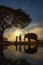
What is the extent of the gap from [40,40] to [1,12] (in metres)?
7.81

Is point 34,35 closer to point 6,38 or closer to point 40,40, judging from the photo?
point 40,40

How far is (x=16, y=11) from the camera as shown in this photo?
32.3 m

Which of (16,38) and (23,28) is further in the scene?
(23,28)

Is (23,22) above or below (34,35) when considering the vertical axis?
above

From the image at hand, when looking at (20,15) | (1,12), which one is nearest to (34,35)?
(20,15)

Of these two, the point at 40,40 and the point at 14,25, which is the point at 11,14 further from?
the point at 40,40

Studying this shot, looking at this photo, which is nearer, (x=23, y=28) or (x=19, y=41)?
(x=19, y=41)

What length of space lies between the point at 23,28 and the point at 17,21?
1.93 metres

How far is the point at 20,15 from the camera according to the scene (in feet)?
106

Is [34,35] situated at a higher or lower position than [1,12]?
lower

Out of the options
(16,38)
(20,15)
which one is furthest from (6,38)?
(20,15)

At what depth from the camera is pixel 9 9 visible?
31312 millimetres

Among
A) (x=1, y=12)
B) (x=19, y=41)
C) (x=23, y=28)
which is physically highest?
(x=1, y=12)

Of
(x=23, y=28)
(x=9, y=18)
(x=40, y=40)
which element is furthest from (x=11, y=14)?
(x=40, y=40)
